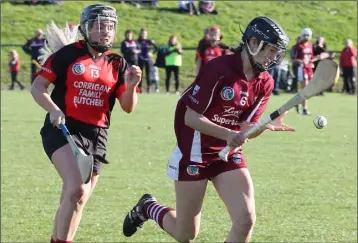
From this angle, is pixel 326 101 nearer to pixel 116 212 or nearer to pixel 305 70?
pixel 305 70

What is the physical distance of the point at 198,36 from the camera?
33406mm

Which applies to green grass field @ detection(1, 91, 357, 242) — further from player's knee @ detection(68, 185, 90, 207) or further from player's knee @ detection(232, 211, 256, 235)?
player's knee @ detection(232, 211, 256, 235)

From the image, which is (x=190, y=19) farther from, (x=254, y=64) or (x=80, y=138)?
(x=254, y=64)

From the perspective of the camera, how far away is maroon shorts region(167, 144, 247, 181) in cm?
556

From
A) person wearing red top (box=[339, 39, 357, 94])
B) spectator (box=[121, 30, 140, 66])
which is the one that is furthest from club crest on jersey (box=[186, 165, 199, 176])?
person wearing red top (box=[339, 39, 357, 94])

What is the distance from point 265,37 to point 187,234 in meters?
1.46

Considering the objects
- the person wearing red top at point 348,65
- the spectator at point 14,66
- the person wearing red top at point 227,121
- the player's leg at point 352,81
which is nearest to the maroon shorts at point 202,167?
the person wearing red top at point 227,121

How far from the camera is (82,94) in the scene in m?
5.88

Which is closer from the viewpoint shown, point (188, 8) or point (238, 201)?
point (238, 201)

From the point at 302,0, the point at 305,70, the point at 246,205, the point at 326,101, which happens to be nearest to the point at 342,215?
the point at 246,205

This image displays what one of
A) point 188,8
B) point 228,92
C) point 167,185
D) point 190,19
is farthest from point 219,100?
point 188,8

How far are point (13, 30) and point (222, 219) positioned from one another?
24780 millimetres

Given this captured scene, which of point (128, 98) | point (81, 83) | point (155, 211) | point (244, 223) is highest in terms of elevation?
point (81, 83)

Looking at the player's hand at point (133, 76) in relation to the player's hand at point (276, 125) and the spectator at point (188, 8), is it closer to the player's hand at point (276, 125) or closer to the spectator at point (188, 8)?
the player's hand at point (276, 125)
